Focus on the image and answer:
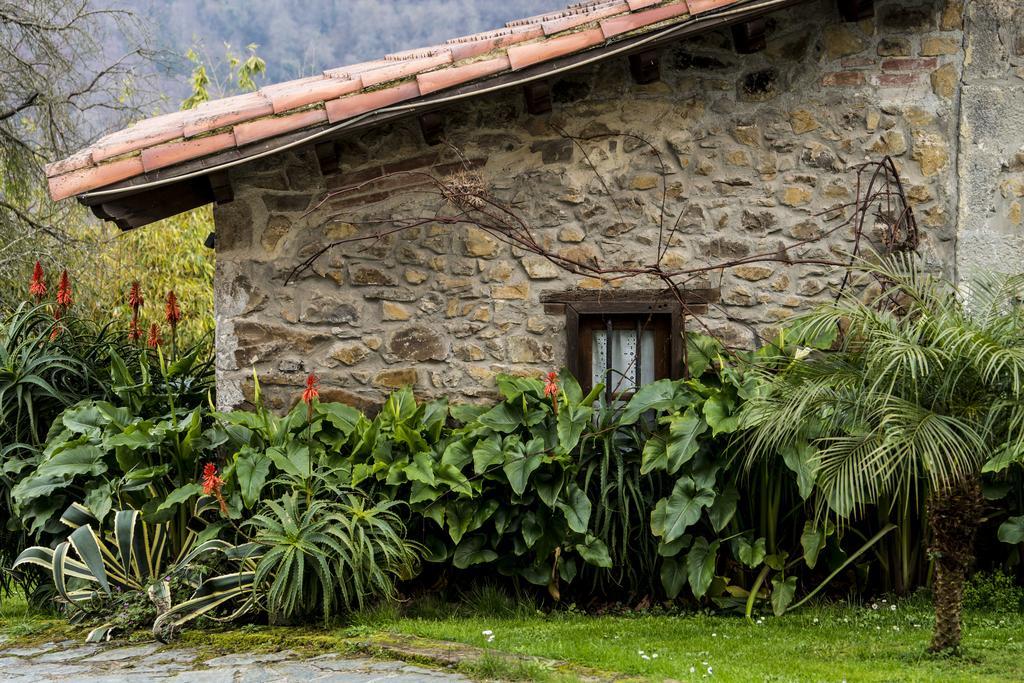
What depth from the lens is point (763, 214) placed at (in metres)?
6.48

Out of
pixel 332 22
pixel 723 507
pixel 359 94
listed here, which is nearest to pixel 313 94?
pixel 359 94

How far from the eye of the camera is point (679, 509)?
5727mm

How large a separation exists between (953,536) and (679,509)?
1.52 meters

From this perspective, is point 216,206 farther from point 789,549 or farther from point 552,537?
point 789,549

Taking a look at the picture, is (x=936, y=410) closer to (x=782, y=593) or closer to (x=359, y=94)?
(x=782, y=593)

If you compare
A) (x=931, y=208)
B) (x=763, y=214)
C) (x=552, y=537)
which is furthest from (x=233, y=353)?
(x=931, y=208)

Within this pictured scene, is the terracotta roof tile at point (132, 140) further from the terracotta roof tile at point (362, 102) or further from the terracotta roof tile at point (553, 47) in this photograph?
the terracotta roof tile at point (553, 47)

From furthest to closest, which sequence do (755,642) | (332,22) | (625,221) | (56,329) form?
(332,22)
(56,329)
(625,221)
(755,642)

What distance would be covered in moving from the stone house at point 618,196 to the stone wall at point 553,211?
0.04ft

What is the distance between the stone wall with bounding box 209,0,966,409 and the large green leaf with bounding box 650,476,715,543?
3.82ft

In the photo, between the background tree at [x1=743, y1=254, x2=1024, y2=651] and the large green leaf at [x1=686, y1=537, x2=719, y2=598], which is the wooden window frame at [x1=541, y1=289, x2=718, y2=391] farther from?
the background tree at [x1=743, y1=254, x2=1024, y2=651]

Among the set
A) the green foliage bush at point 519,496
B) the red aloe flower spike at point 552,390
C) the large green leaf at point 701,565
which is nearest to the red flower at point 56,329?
the green foliage bush at point 519,496

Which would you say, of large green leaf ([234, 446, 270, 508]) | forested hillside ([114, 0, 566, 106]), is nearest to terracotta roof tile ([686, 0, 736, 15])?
large green leaf ([234, 446, 270, 508])

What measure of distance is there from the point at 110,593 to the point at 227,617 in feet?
2.26
